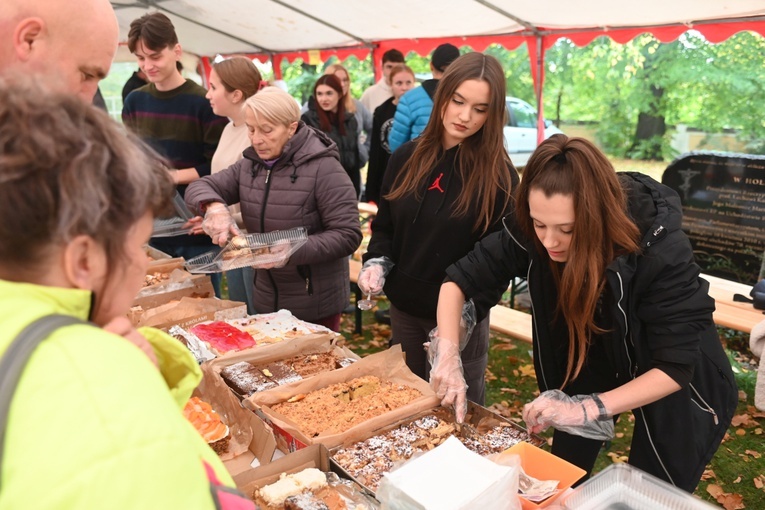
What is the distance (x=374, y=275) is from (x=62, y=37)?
5.13 feet

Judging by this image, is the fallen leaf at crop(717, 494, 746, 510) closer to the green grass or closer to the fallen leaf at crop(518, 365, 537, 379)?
the green grass

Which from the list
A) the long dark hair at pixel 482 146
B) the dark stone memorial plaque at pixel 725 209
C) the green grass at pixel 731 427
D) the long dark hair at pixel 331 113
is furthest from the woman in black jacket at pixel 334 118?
the long dark hair at pixel 482 146

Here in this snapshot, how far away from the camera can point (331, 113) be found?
19.9 ft

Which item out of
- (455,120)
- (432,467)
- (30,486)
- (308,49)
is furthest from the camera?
(308,49)

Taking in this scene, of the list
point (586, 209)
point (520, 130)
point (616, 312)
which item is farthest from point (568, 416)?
point (520, 130)

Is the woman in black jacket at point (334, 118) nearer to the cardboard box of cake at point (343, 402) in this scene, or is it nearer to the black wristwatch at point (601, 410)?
the cardboard box of cake at point (343, 402)

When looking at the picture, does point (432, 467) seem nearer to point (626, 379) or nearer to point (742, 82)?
point (626, 379)

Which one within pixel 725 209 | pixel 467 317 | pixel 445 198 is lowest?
pixel 467 317

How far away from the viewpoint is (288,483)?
1.59 metres

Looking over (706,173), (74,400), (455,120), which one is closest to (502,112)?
(455,120)

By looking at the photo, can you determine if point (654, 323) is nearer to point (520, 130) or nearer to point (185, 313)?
point (185, 313)

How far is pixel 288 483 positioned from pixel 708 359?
1414 mm

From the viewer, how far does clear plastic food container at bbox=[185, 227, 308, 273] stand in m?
2.70

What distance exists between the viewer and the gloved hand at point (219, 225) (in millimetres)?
2832
